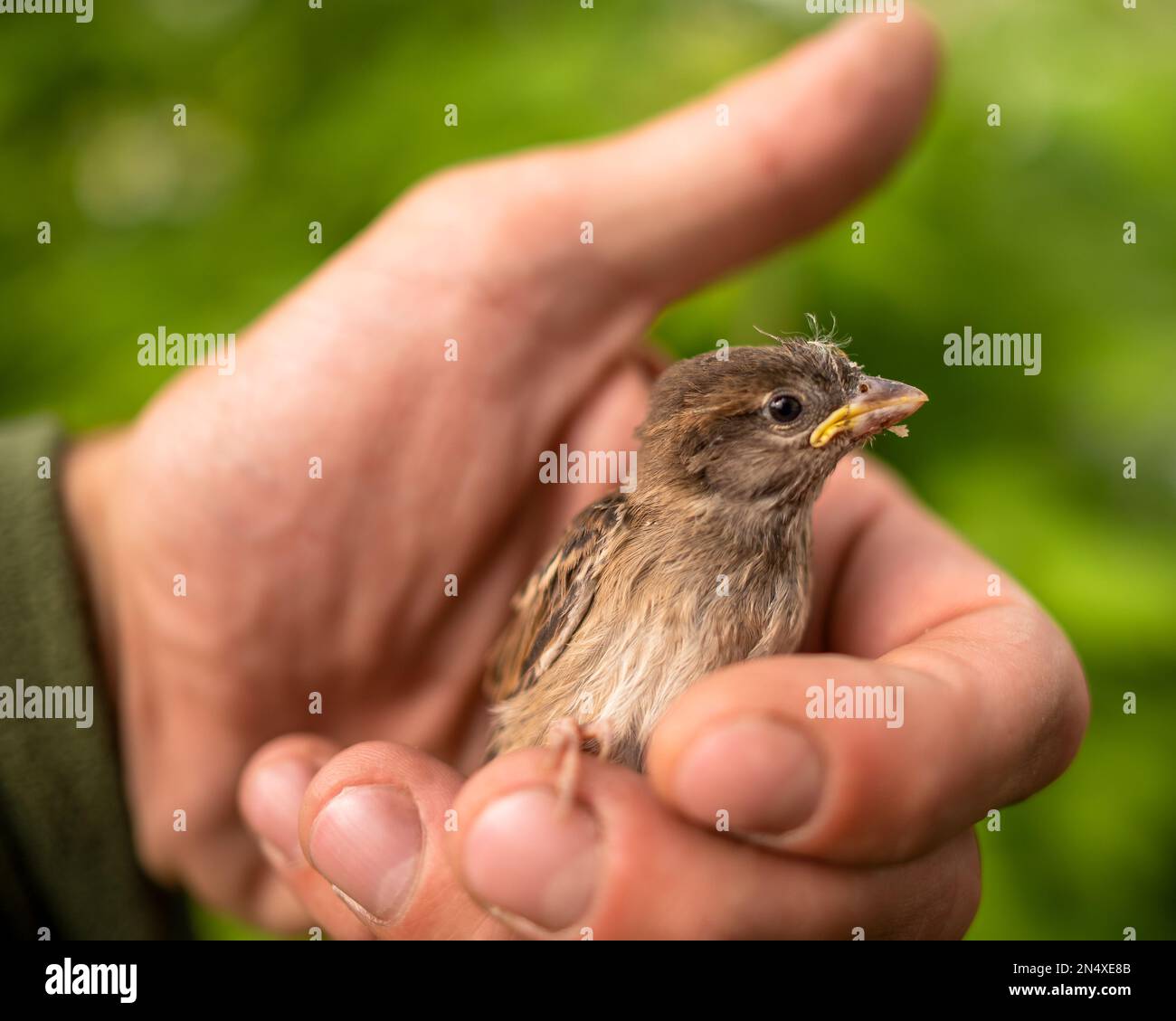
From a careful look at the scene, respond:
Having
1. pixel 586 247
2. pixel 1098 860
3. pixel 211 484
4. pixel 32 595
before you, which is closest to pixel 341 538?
pixel 211 484

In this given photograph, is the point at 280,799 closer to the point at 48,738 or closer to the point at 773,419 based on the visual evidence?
the point at 48,738

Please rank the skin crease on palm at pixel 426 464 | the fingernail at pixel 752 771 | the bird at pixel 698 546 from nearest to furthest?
the fingernail at pixel 752 771
the bird at pixel 698 546
the skin crease on palm at pixel 426 464

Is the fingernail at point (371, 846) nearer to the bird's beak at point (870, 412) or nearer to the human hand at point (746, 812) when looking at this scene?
the human hand at point (746, 812)

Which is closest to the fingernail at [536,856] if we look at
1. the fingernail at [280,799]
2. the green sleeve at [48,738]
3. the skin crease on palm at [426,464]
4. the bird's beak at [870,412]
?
the skin crease on palm at [426,464]

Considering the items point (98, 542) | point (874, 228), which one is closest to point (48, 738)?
point (98, 542)

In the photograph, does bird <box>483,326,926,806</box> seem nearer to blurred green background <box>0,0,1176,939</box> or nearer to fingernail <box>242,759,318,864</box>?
fingernail <box>242,759,318,864</box>

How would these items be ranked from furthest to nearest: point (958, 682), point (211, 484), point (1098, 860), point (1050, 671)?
point (1098, 860) → point (211, 484) → point (1050, 671) → point (958, 682)
